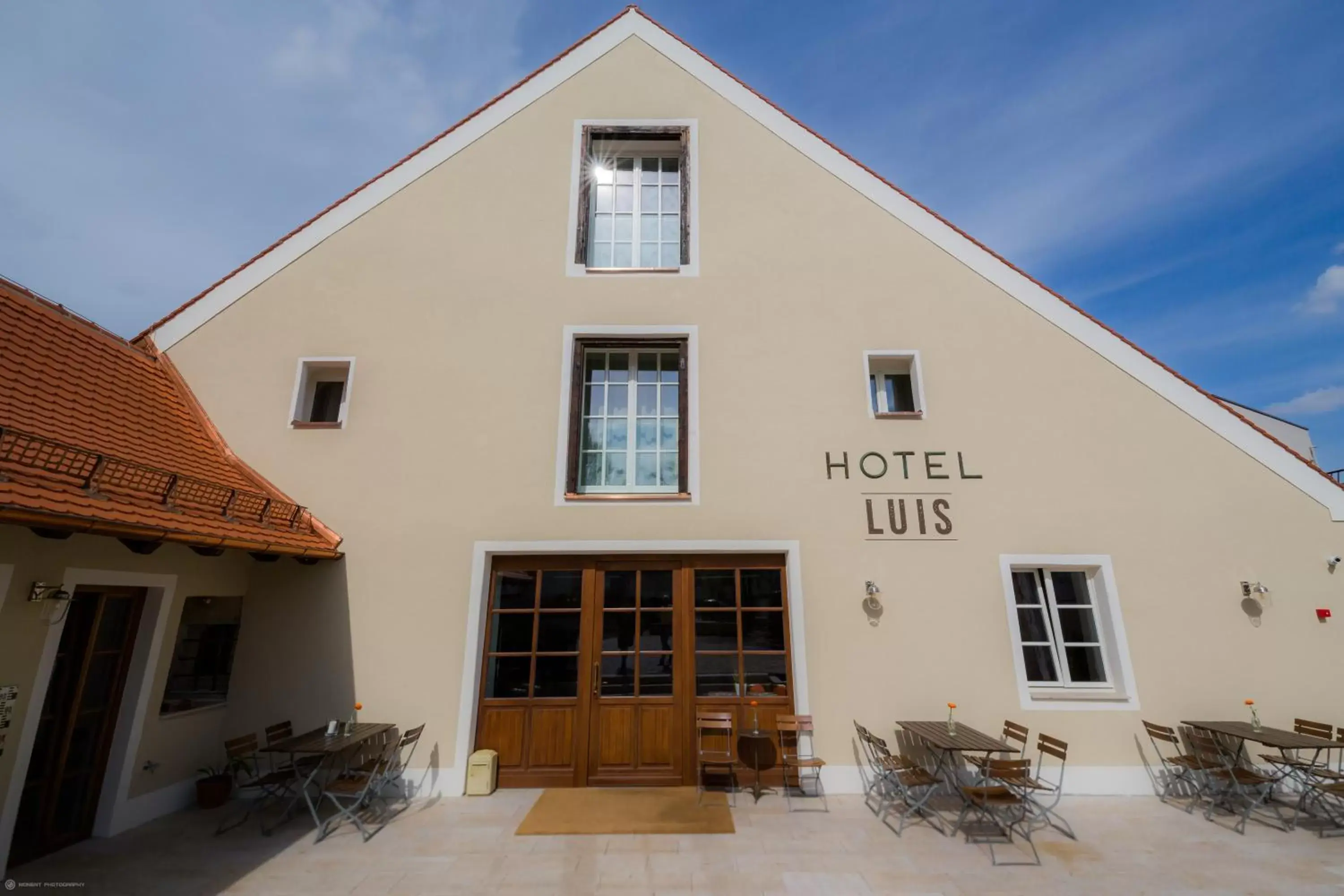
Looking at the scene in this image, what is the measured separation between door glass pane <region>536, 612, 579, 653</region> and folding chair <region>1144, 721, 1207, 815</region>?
6.50 meters

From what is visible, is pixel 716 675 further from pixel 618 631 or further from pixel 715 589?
pixel 618 631

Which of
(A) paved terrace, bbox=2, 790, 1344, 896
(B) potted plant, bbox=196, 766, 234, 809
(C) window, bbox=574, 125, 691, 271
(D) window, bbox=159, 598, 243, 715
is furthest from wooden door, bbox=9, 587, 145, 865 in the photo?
(C) window, bbox=574, 125, 691, 271

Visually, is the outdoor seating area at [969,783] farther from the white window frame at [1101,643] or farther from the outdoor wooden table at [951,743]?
the white window frame at [1101,643]

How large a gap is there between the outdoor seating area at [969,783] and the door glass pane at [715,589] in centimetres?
198

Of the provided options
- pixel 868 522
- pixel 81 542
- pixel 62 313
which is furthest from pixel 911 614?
pixel 62 313

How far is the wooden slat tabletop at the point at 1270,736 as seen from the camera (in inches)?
206

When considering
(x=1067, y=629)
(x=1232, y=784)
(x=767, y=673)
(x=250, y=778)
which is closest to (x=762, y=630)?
(x=767, y=673)

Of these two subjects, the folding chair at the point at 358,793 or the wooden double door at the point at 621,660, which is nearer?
the folding chair at the point at 358,793

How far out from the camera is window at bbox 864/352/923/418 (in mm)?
7305

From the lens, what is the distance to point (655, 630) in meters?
6.77

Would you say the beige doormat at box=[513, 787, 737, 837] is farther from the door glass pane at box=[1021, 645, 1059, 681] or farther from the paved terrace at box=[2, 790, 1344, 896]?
the door glass pane at box=[1021, 645, 1059, 681]

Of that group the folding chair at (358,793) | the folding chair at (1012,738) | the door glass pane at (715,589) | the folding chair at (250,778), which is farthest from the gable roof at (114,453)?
the folding chair at (1012,738)

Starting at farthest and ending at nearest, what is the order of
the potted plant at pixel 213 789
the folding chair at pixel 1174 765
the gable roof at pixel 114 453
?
the folding chair at pixel 1174 765 → the potted plant at pixel 213 789 → the gable roof at pixel 114 453

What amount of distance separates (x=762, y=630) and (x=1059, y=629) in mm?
3600
